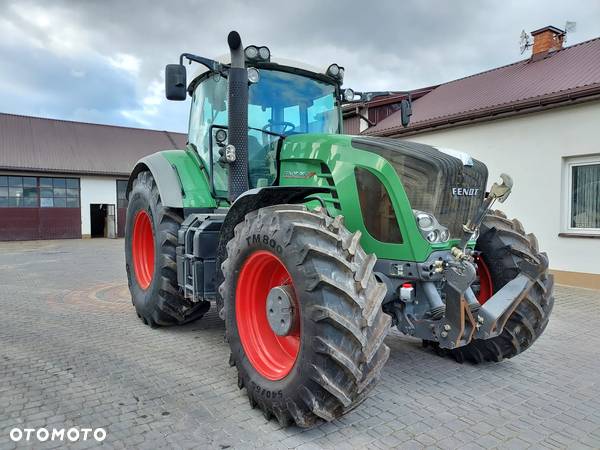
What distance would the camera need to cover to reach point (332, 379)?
8.50 feet

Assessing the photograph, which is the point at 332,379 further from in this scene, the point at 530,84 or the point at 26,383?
the point at 530,84

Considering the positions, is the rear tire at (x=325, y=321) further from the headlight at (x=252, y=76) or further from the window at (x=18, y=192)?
the window at (x=18, y=192)

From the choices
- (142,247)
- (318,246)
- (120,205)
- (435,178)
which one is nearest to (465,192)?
(435,178)

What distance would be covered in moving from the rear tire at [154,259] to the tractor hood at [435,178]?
7.86 feet

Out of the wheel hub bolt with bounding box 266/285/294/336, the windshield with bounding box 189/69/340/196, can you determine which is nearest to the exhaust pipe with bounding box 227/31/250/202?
the windshield with bounding box 189/69/340/196

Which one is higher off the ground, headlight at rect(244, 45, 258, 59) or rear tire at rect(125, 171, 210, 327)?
headlight at rect(244, 45, 258, 59)

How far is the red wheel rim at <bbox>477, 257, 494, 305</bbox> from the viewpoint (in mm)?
4102

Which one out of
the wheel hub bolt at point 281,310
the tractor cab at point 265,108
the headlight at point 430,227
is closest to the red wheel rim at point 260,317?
the wheel hub bolt at point 281,310

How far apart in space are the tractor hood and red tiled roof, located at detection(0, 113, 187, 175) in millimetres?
22114

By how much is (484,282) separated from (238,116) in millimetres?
2717

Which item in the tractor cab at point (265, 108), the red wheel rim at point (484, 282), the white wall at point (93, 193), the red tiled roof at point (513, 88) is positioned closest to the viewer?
the red wheel rim at point (484, 282)

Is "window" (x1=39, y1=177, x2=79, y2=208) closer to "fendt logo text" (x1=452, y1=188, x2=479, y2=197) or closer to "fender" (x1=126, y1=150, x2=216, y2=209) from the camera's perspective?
"fender" (x1=126, y1=150, x2=216, y2=209)

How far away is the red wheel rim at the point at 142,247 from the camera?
5715mm

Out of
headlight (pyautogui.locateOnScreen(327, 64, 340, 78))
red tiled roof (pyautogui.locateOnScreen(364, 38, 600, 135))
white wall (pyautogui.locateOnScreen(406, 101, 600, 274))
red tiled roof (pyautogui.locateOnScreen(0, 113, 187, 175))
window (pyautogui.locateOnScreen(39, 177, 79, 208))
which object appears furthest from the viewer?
window (pyautogui.locateOnScreen(39, 177, 79, 208))
